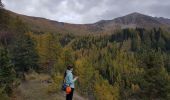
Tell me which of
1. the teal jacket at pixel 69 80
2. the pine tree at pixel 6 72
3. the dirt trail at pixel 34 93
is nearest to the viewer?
the teal jacket at pixel 69 80

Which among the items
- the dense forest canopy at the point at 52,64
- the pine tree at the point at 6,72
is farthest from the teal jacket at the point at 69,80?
the pine tree at the point at 6,72

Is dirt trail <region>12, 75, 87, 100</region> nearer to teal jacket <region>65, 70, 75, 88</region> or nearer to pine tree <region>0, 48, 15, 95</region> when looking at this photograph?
pine tree <region>0, 48, 15, 95</region>

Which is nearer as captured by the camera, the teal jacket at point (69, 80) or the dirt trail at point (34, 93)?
the teal jacket at point (69, 80)

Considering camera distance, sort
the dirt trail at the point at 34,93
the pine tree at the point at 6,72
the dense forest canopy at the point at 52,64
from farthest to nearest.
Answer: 1. the dirt trail at the point at 34,93
2. the dense forest canopy at the point at 52,64
3. the pine tree at the point at 6,72

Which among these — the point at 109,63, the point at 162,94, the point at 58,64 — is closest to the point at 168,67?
the point at 109,63

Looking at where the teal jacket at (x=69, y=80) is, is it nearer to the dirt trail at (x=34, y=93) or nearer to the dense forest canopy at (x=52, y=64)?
the dense forest canopy at (x=52, y=64)

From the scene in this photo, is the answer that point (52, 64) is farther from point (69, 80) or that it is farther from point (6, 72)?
point (69, 80)

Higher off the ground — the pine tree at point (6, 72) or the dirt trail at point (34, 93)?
the pine tree at point (6, 72)

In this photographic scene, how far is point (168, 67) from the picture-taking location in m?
132

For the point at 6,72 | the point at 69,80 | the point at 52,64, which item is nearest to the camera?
the point at 69,80

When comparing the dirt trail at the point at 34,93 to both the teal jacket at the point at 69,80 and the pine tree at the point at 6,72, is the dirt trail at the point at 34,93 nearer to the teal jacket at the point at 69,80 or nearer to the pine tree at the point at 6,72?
the pine tree at the point at 6,72

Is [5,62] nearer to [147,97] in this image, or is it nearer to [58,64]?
[147,97]

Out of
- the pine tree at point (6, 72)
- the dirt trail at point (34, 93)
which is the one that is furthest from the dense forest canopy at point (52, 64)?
the dirt trail at point (34, 93)

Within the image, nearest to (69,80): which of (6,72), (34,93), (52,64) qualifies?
(6,72)
